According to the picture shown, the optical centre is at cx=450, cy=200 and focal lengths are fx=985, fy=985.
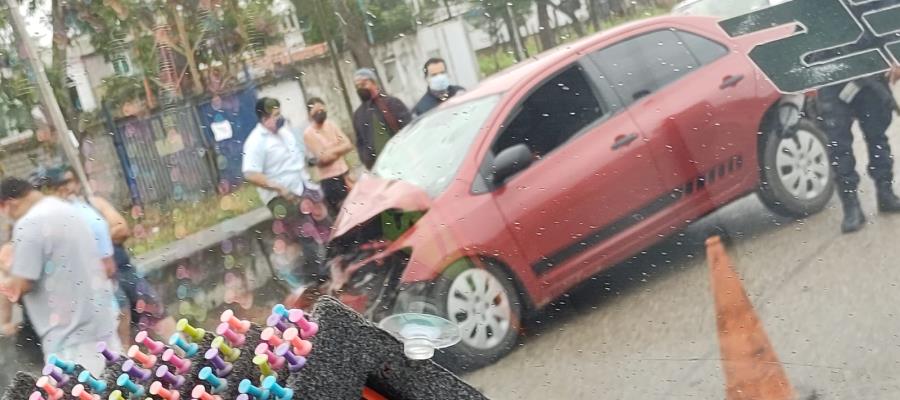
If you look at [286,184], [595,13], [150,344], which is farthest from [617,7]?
[150,344]

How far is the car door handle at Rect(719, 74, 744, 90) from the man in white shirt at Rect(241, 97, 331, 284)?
690 mm

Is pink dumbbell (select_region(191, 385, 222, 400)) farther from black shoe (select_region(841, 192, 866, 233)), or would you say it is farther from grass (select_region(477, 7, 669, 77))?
black shoe (select_region(841, 192, 866, 233))

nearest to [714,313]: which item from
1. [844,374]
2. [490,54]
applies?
[844,374]

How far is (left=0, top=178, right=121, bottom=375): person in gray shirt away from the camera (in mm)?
1904

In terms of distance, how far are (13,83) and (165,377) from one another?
0.68 m

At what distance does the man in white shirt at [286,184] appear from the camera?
1692mm

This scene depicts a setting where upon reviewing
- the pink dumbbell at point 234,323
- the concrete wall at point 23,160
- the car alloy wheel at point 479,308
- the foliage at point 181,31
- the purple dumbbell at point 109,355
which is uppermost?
the foliage at point 181,31

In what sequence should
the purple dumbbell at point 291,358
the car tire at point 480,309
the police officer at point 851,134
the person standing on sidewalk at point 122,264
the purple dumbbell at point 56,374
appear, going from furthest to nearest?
the person standing on sidewalk at point 122,264 < the purple dumbbell at point 56,374 < the car tire at point 480,309 < the purple dumbbell at point 291,358 < the police officer at point 851,134

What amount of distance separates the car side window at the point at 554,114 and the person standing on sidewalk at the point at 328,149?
0.96ft

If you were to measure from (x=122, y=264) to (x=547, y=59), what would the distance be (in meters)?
0.94

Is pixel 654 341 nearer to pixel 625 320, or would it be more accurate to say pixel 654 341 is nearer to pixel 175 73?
pixel 625 320

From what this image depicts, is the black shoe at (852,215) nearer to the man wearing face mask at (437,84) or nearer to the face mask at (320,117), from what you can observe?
the man wearing face mask at (437,84)

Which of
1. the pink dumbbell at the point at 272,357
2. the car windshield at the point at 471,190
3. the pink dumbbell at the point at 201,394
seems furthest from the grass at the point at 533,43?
the pink dumbbell at the point at 201,394

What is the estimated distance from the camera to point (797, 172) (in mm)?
1480
